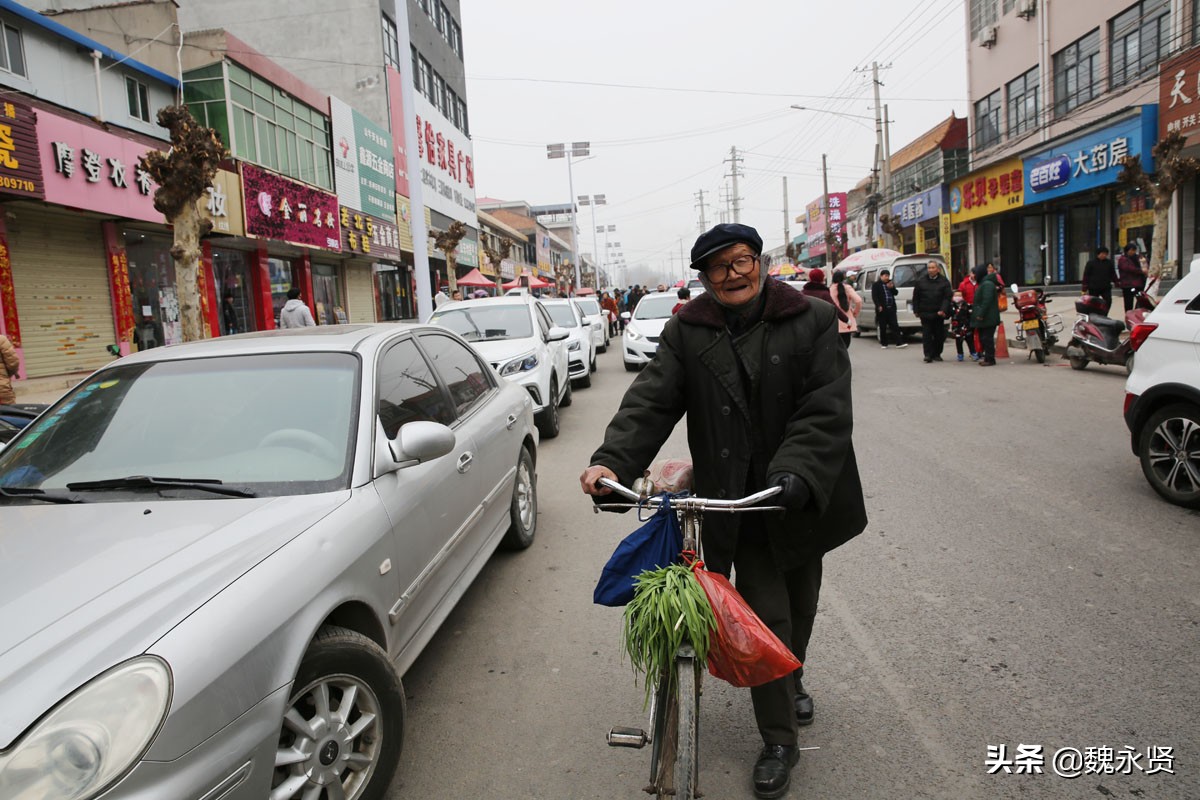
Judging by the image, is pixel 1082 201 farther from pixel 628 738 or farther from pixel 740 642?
pixel 628 738

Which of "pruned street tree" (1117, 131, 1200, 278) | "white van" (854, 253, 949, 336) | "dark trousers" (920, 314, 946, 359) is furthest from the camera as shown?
"white van" (854, 253, 949, 336)

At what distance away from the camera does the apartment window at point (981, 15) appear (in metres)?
28.3

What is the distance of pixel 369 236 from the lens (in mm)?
23734

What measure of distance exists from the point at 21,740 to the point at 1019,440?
778 centimetres

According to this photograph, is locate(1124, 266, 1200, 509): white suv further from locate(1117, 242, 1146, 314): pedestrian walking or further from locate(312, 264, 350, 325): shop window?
locate(312, 264, 350, 325): shop window

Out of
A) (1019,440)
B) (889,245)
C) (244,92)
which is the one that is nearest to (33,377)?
(244,92)

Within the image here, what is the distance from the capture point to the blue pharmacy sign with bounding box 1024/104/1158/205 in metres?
19.1

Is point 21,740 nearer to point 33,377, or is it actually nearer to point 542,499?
point 542,499

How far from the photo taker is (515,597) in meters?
4.44

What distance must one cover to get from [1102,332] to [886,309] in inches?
250

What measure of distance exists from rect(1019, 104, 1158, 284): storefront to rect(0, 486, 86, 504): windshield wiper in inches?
900

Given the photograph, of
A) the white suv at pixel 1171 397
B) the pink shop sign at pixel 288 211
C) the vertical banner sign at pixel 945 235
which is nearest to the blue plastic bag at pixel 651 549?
the white suv at pixel 1171 397

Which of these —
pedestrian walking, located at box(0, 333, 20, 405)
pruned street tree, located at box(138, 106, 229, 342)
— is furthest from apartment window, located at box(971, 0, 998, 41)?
pedestrian walking, located at box(0, 333, 20, 405)

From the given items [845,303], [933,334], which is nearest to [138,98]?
[845,303]
